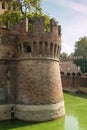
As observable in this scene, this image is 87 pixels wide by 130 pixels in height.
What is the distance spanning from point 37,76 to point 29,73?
757mm

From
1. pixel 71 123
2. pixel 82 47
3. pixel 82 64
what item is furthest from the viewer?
pixel 82 47

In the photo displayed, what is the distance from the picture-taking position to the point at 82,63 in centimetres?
7025

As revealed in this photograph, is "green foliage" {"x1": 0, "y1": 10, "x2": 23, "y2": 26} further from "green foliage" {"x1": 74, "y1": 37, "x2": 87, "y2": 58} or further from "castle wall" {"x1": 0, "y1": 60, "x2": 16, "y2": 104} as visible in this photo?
"green foliage" {"x1": 74, "y1": 37, "x2": 87, "y2": 58}

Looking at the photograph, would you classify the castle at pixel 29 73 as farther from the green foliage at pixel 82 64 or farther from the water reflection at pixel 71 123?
the green foliage at pixel 82 64

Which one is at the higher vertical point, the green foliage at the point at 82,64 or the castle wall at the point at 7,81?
the green foliage at the point at 82,64

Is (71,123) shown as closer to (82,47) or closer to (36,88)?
(36,88)

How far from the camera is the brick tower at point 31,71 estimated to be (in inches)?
992

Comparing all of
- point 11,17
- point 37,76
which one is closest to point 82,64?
point 11,17

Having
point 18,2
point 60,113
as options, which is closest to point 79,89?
point 18,2

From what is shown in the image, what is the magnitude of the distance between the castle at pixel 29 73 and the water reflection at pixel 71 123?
817mm

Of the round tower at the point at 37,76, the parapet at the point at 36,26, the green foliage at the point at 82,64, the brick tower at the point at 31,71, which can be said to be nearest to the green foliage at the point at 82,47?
the green foliage at the point at 82,64

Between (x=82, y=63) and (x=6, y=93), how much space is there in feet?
152

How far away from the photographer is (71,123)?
2497 cm

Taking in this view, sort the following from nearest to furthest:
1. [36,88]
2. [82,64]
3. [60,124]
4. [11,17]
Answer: [60,124], [36,88], [11,17], [82,64]
